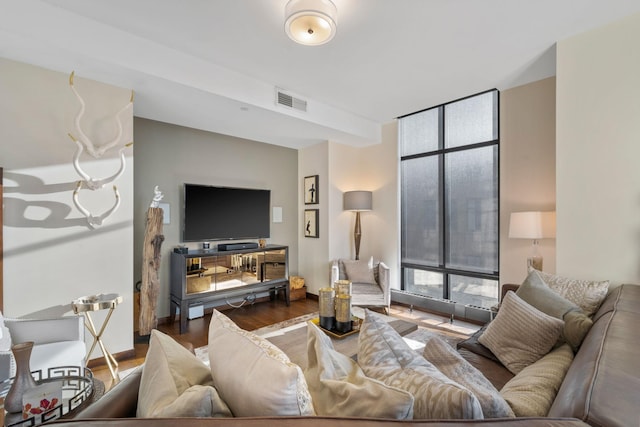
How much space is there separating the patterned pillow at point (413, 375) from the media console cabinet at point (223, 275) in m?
2.89

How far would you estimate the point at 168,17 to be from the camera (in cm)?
205

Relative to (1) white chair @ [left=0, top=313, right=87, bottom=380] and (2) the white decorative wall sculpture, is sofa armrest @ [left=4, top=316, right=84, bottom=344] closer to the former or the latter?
(1) white chair @ [left=0, top=313, right=87, bottom=380]

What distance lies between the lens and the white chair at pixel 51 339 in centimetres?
→ 170

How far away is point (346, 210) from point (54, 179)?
3.48 m

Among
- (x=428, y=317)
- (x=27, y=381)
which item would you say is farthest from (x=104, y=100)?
(x=428, y=317)

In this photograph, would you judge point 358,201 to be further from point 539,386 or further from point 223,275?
point 539,386

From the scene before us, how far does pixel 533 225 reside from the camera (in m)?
2.63

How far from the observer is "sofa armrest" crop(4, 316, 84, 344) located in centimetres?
188

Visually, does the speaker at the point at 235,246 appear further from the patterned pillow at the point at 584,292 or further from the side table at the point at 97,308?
the patterned pillow at the point at 584,292

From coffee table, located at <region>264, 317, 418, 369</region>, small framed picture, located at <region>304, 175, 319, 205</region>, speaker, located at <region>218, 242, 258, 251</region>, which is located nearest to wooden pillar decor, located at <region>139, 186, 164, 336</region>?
speaker, located at <region>218, 242, 258, 251</region>

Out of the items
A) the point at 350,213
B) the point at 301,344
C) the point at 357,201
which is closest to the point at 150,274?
the point at 301,344

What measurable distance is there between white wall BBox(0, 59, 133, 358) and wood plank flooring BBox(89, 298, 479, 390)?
185 millimetres

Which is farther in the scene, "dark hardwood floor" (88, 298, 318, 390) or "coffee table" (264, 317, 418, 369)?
"dark hardwood floor" (88, 298, 318, 390)

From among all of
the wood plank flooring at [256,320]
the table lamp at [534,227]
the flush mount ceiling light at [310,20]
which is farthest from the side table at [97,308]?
the table lamp at [534,227]
